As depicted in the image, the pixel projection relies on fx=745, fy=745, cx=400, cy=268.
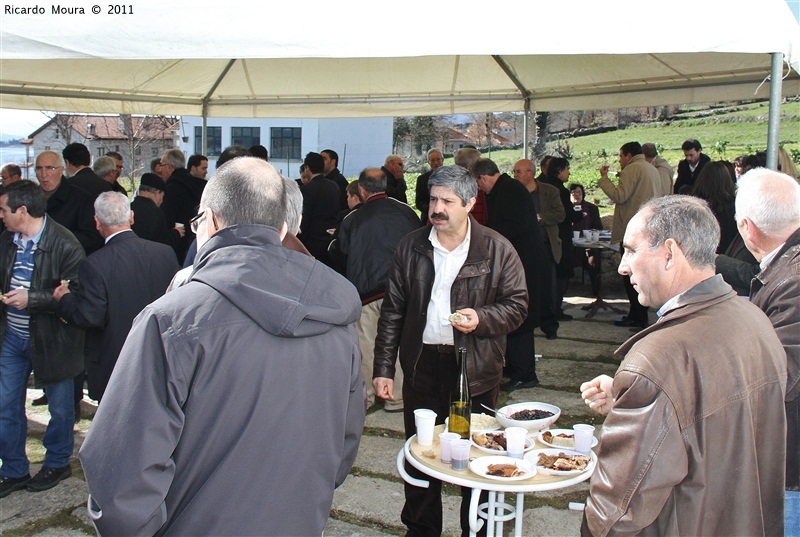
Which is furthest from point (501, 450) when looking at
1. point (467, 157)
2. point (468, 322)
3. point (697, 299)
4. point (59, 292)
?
point (467, 157)

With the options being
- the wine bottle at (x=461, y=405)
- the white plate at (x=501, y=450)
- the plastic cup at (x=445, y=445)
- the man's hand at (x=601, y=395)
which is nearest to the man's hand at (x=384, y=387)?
the wine bottle at (x=461, y=405)

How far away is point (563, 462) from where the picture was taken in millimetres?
2502

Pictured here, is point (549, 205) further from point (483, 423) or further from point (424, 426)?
point (424, 426)

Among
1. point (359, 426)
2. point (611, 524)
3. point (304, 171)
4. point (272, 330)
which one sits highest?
point (304, 171)

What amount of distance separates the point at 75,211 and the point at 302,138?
88.7 feet

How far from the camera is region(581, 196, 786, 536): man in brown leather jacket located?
68.9 inches

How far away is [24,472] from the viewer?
13.5 feet

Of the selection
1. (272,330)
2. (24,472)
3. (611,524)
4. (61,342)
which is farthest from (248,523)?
(24,472)

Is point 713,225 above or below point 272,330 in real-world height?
above

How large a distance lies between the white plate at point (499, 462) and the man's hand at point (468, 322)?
66 centimetres

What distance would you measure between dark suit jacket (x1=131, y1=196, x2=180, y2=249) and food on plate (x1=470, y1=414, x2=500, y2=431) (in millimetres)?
3366

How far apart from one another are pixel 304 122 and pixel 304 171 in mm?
24459

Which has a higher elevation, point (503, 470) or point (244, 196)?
point (244, 196)

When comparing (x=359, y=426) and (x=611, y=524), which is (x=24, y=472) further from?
(x=611, y=524)
